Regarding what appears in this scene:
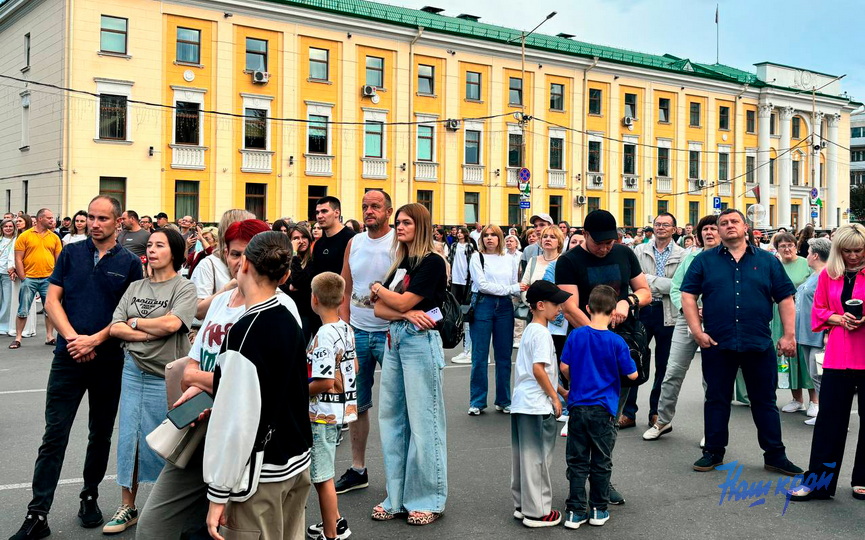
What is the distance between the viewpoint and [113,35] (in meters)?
32.6

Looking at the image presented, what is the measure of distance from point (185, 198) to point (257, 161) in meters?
3.70

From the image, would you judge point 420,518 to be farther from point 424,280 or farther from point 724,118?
point 724,118

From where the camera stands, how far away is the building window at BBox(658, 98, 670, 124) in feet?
167

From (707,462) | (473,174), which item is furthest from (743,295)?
(473,174)

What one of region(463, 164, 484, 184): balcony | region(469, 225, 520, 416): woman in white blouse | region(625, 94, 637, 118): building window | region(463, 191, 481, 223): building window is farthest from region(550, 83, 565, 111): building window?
region(469, 225, 520, 416): woman in white blouse

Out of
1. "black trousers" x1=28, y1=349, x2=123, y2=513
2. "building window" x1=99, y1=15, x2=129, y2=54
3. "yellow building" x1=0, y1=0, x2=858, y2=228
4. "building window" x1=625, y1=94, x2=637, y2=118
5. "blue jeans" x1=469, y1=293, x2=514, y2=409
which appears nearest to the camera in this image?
"black trousers" x1=28, y1=349, x2=123, y2=513

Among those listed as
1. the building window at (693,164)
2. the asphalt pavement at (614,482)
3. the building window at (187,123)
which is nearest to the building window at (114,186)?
the building window at (187,123)

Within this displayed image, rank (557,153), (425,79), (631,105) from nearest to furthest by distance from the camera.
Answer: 1. (425,79)
2. (557,153)
3. (631,105)

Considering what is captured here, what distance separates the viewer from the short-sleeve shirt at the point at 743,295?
21.6ft

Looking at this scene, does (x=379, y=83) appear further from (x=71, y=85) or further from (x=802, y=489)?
(x=802, y=489)

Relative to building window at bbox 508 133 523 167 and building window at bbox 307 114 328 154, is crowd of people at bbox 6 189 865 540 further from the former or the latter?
building window at bbox 508 133 523 167

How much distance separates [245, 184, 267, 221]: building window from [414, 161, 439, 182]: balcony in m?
8.03

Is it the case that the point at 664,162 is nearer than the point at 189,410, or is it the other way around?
the point at 189,410

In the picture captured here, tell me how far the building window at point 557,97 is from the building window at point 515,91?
2279 mm
